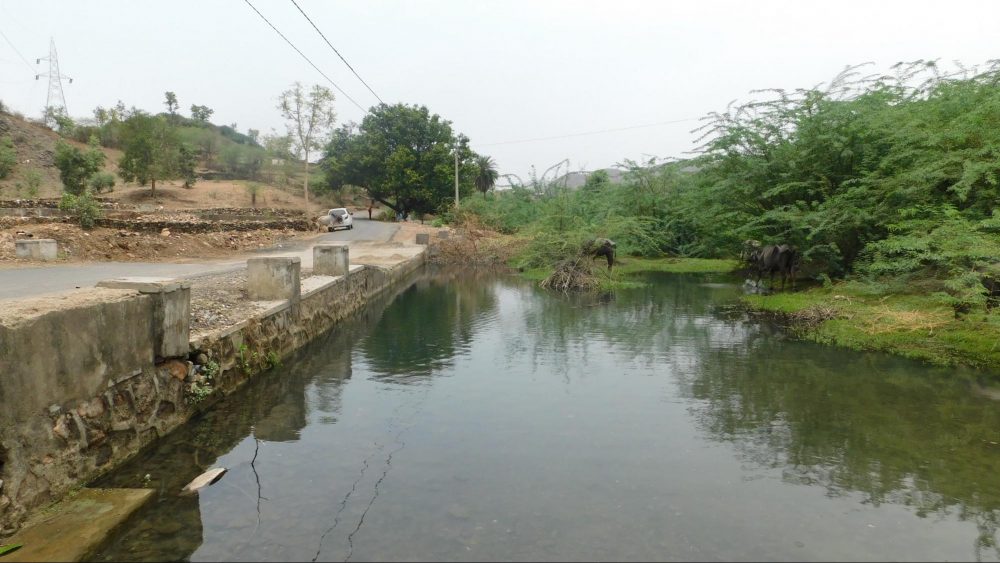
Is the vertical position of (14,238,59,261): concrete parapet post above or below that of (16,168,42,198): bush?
below

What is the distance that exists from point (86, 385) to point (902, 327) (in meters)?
10.8

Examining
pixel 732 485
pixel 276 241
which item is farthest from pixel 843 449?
pixel 276 241

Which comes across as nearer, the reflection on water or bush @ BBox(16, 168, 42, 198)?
the reflection on water

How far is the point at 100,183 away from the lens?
35.2 metres

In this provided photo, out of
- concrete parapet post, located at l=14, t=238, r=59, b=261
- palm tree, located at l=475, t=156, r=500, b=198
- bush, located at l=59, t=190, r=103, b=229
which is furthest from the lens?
palm tree, located at l=475, t=156, r=500, b=198

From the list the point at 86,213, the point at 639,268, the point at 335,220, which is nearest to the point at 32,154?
the point at 335,220

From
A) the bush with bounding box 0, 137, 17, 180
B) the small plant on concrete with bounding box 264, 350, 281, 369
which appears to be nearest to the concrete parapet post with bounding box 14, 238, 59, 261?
the small plant on concrete with bounding box 264, 350, 281, 369

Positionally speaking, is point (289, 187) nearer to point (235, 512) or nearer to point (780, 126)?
point (780, 126)

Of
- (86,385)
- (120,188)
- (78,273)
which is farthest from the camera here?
(120,188)

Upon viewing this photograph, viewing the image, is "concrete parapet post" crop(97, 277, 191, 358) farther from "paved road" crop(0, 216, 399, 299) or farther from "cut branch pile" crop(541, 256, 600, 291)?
"cut branch pile" crop(541, 256, 600, 291)

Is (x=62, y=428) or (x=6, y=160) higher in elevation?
(x=6, y=160)

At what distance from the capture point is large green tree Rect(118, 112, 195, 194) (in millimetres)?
38281

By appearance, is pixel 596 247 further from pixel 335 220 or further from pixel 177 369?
pixel 335 220

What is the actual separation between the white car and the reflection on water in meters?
22.0
